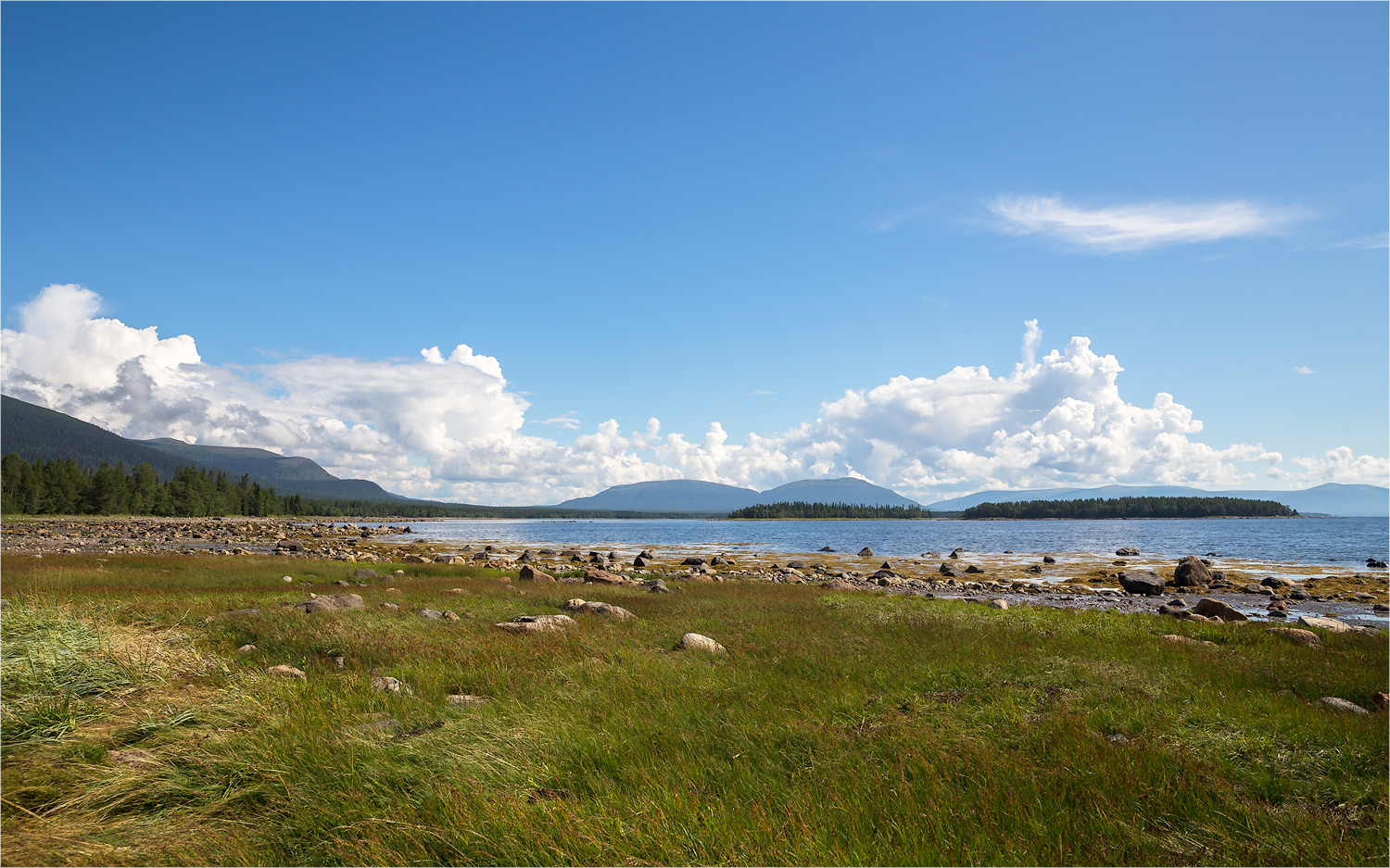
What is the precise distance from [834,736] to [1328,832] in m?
4.35

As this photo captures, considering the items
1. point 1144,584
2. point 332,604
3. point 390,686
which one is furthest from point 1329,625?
point 332,604

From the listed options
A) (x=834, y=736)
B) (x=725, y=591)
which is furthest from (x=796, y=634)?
(x=725, y=591)

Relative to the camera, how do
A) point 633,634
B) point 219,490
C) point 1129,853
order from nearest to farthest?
point 1129,853, point 633,634, point 219,490

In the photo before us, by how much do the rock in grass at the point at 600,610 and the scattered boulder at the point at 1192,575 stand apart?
127 ft

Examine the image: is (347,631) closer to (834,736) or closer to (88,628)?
(88,628)

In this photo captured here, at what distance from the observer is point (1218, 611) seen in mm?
24250

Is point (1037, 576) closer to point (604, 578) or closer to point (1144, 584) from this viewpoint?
point (1144, 584)

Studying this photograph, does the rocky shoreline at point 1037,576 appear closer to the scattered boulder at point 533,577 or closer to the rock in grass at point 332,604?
the scattered boulder at point 533,577

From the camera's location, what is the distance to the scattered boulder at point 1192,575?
39.5 metres

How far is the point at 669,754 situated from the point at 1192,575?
45879mm

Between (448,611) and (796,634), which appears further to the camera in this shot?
(448,611)

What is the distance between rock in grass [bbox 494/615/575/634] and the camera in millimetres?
15484

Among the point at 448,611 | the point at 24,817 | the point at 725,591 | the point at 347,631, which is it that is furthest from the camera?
the point at 725,591

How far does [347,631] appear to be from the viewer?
13.9 metres
